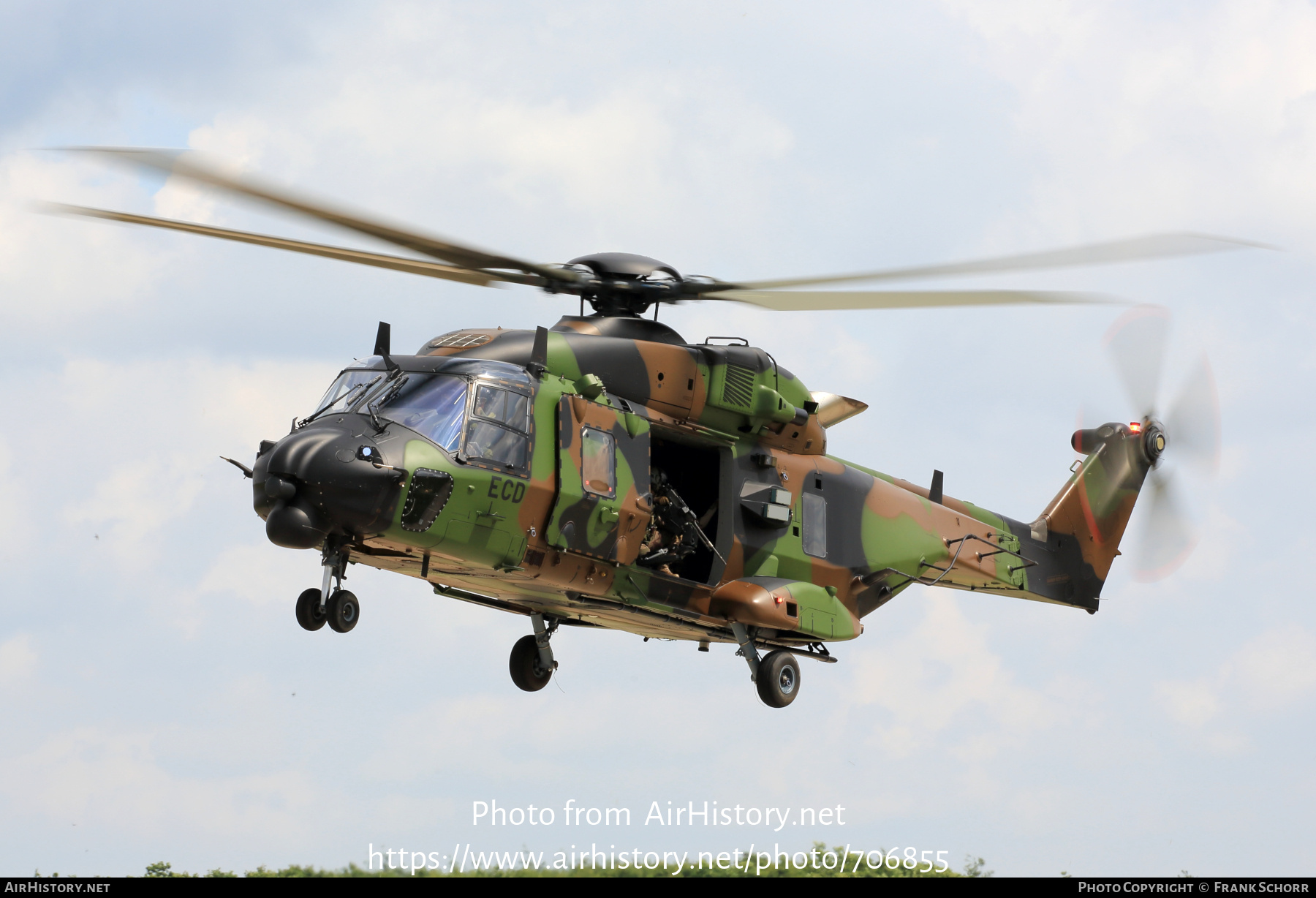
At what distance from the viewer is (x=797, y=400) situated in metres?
19.6

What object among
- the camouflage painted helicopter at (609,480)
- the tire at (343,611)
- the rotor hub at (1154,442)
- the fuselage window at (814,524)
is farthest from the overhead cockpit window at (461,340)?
the rotor hub at (1154,442)

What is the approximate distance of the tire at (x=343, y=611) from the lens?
15.0m

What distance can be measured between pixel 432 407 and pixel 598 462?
2211 mm

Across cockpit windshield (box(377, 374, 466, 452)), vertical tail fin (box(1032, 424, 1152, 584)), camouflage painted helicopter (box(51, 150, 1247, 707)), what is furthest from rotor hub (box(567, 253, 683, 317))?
vertical tail fin (box(1032, 424, 1152, 584))

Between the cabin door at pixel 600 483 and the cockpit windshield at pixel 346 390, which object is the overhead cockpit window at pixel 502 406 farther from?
the cockpit windshield at pixel 346 390

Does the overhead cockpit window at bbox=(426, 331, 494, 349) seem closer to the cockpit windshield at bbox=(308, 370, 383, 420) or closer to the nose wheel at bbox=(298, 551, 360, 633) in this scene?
the cockpit windshield at bbox=(308, 370, 383, 420)

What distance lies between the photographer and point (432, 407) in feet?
51.4

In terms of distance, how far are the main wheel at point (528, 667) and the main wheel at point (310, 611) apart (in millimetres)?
5230

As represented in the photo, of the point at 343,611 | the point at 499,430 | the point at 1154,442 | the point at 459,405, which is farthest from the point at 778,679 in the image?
the point at 1154,442

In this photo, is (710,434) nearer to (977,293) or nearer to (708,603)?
(708,603)

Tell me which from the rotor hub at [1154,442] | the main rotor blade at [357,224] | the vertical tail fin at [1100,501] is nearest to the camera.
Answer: the main rotor blade at [357,224]
